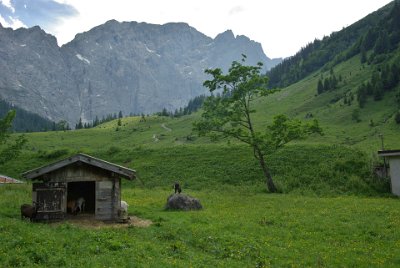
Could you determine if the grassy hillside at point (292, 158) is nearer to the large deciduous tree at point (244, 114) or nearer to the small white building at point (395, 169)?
the small white building at point (395, 169)

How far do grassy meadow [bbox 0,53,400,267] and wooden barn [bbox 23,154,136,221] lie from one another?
2092 mm

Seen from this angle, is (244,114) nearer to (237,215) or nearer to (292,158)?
(292,158)

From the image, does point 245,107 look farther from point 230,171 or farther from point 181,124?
point 181,124

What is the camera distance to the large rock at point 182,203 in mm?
28297

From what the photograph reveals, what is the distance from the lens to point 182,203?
28438 millimetres

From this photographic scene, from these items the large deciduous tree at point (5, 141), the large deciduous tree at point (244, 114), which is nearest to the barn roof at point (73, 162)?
the large deciduous tree at point (244, 114)

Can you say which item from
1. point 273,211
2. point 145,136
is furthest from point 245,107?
point 145,136

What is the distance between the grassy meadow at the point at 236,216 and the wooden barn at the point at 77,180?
2092 millimetres

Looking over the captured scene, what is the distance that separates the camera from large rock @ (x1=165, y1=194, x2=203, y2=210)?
92.8 feet

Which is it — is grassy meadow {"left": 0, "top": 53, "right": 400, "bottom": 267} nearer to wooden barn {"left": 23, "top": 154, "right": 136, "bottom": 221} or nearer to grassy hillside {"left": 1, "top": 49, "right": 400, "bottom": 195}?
→ grassy hillside {"left": 1, "top": 49, "right": 400, "bottom": 195}

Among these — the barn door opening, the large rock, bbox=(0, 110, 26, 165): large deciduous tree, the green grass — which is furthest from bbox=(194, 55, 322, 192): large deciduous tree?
bbox=(0, 110, 26, 165): large deciduous tree

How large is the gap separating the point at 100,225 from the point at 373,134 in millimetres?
61889

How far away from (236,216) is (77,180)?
10.9 m

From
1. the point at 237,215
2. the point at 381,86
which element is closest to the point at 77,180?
the point at 237,215
